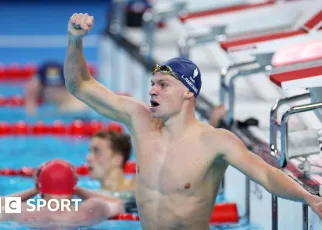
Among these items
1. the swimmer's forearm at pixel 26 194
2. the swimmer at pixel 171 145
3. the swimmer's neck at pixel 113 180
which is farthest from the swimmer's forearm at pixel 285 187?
the swimmer's neck at pixel 113 180

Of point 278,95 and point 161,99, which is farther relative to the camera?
point 278,95

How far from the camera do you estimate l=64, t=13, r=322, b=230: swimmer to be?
4.00 meters

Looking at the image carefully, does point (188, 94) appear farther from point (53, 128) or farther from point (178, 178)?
point (53, 128)

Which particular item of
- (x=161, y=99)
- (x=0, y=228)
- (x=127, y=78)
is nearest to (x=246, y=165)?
(x=161, y=99)

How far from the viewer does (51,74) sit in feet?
28.7

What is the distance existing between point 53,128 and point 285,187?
458 cm

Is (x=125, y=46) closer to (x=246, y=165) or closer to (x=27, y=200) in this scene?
(x=27, y=200)

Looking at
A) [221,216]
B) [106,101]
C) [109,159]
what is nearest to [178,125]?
[106,101]

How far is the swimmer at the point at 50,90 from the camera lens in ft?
28.7

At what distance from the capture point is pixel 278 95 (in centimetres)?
666

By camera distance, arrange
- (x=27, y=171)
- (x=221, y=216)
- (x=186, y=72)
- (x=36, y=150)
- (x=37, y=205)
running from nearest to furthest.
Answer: (x=186, y=72), (x=37, y=205), (x=221, y=216), (x=27, y=171), (x=36, y=150)

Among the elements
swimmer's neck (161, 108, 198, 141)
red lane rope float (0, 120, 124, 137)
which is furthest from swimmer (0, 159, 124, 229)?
red lane rope float (0, 120, 124, 137)

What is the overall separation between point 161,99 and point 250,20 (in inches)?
141

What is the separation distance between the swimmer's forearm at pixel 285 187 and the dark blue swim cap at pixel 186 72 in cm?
54
